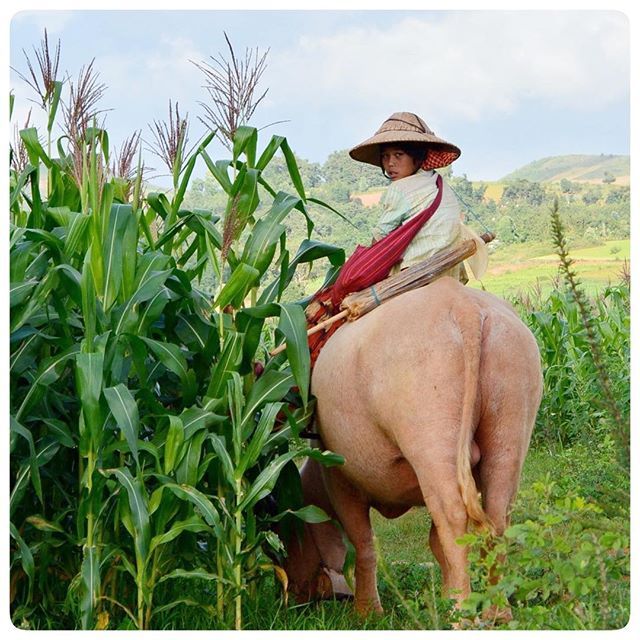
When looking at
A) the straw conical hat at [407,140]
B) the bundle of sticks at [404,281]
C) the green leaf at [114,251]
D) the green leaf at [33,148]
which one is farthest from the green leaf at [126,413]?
the straw conical hat at [407,140]

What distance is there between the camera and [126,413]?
15.3ft

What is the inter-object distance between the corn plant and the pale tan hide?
0.26 meters

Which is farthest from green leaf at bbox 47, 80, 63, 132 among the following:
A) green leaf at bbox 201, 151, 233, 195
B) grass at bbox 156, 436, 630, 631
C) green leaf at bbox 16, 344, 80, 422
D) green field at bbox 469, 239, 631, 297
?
green field at bbox 469, 239, 631, 297

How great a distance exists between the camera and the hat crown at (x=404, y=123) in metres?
5.95

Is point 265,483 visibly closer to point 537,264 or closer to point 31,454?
point 31,454

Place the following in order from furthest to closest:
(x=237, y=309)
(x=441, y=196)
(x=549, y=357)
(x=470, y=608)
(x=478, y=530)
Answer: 1. (x=549, y=357)
2. (x=441, y=196)
3. (x=237, y=309)
4. (x=478, y=530)
5. (x=470, y=608)

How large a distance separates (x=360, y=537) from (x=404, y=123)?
99.5 inches

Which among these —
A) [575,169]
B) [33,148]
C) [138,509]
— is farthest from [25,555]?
[575,169]

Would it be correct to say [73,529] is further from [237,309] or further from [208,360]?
[237,309]

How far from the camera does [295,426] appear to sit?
527 centimetres

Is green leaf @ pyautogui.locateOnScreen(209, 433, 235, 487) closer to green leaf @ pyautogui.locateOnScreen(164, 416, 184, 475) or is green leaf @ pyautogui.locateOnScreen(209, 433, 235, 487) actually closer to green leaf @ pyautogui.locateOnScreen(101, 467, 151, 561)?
green leaf @ pyautogui.locateOnScreen(164, 416, 184, 475)

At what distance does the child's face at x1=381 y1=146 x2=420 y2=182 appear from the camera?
6016 mm

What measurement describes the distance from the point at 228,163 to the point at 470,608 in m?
2.73

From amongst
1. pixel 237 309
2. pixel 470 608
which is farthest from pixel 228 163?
pixel 470 608
